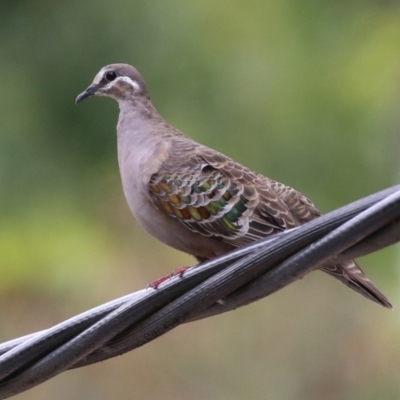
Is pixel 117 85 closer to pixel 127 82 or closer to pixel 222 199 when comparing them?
pixel 127 82

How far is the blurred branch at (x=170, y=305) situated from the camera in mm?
1993

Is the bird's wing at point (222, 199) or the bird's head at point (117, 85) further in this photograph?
the bird's head at point (117, 85)

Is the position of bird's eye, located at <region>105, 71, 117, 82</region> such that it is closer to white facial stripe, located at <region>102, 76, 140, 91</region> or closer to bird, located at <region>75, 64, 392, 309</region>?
white facial stripe, located at <region>102, 76, 140, 91</region>

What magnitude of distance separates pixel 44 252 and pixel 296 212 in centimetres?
180

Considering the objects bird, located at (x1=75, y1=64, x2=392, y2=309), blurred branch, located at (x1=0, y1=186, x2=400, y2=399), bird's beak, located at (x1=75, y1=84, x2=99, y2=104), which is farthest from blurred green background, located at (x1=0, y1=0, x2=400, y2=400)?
blurred branch, located at (x1=0, y1=186, x2=400, y2=399)

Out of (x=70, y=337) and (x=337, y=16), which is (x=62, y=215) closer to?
(x=337, y=16)

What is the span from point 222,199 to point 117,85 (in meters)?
0.99

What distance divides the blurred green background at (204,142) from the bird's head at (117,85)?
0.96m

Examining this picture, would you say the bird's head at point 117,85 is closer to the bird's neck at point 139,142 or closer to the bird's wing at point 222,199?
the bird's neck at point 139,142

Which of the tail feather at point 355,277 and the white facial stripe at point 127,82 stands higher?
the white facial stripe at point 127,82

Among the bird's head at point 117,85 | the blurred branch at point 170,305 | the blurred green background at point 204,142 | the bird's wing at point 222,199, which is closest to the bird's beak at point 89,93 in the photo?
the bird's head at point 117,85

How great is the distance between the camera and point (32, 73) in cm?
504

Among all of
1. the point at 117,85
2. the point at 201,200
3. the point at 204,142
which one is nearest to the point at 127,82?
the point at 117,85

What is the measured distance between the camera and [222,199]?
3223mm
